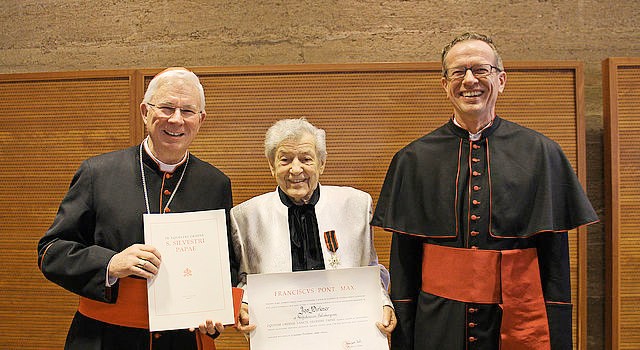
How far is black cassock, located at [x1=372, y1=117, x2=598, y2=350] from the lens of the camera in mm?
1851

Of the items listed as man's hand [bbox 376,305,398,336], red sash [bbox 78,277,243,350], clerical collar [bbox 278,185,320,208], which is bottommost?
man's hand [bbox 376,305,398,336]

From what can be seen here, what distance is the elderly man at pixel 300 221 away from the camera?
6.59 feet

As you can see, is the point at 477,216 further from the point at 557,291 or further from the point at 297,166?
the point at 297,166

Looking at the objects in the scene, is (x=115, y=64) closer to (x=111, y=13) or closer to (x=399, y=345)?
(x=111, y=13)

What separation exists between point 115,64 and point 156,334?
2198mm

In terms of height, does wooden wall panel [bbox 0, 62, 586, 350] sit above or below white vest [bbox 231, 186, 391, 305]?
above

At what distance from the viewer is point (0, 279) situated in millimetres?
3256

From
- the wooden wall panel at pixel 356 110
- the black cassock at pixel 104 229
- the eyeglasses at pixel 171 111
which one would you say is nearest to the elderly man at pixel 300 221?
the black cassock at pixel 104 229

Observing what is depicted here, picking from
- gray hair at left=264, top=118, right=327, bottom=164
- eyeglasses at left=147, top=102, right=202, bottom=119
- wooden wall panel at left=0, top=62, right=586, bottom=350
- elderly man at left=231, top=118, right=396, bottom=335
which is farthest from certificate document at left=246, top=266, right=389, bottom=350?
wooden wall panel at left=0, top=62, right=586, bottom=350

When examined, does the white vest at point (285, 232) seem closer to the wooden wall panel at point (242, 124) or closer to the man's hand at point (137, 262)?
the man's hand at point (137, 262)

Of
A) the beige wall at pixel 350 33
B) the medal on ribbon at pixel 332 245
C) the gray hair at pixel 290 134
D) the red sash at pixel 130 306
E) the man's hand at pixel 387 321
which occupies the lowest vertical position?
the man's hand at pixel 387 321

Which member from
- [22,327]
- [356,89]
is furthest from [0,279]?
[356,89]

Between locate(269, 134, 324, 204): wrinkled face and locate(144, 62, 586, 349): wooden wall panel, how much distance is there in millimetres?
1112

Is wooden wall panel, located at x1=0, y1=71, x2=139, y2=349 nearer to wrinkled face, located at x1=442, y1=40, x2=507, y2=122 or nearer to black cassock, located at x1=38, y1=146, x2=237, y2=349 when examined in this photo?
black cassock, located at x1=38, y1=146, x2=237, y2=349
